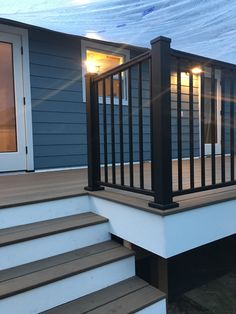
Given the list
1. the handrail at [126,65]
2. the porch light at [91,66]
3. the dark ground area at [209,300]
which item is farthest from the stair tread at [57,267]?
the porch light at [91,66]

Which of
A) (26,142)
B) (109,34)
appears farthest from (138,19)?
(26,142)

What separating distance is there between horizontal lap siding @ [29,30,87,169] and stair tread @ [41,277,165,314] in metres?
2.59

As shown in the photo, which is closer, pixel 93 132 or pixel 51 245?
pixel 51 245

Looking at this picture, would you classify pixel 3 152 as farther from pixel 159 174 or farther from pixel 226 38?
pixel 226 38

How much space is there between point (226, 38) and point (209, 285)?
2.94 metres

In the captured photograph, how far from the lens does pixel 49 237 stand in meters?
1.90

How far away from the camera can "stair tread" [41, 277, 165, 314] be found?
5.26 ft

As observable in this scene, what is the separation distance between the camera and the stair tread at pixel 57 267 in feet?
5.12

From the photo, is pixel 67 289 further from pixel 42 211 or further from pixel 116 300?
pixel 42 211

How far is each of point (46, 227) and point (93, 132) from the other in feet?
2.80

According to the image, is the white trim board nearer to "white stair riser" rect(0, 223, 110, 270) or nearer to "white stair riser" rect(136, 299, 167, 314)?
"white stair riser" rect(0, 223, 110, 270)

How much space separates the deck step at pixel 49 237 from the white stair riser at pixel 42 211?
5 centimetres

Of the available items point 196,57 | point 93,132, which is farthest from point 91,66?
point 196,57

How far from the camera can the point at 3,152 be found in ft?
12.2
